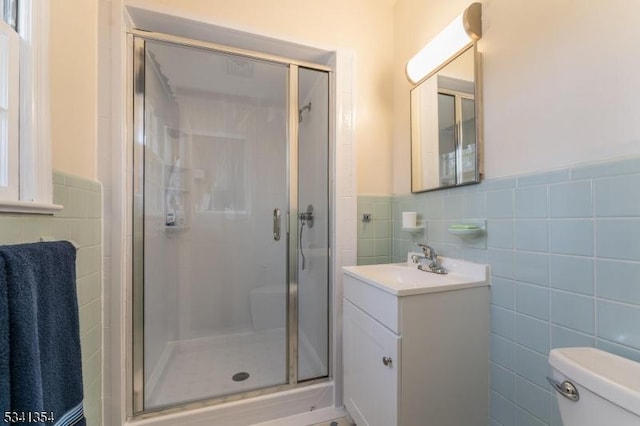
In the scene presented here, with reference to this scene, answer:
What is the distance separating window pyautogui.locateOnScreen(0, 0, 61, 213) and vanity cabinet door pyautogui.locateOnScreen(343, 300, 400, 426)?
4.11ft

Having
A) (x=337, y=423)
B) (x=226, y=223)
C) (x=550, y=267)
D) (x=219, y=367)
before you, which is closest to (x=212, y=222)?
(x=226, y=223)

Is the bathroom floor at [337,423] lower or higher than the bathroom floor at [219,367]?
lower

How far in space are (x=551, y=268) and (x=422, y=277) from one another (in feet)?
1.69

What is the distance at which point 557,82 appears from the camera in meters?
0.87

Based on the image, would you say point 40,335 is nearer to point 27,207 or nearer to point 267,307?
point 27,207

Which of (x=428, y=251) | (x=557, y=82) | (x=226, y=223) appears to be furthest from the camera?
(x=226, y=223)

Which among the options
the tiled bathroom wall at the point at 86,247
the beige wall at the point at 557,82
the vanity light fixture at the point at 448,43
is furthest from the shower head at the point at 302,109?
the tiled bathroom wall at the point at 86,247

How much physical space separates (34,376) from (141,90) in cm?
143

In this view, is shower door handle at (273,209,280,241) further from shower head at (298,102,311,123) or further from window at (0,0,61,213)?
window at (0,0,61,213)

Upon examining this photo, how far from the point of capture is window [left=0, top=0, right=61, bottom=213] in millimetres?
694

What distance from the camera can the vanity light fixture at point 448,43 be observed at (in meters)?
1.13

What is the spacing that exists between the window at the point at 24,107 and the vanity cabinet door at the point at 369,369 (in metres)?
1.25

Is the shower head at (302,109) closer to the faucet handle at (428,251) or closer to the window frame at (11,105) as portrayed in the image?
the faucet handle at (428,251)

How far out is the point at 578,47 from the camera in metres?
0.81
